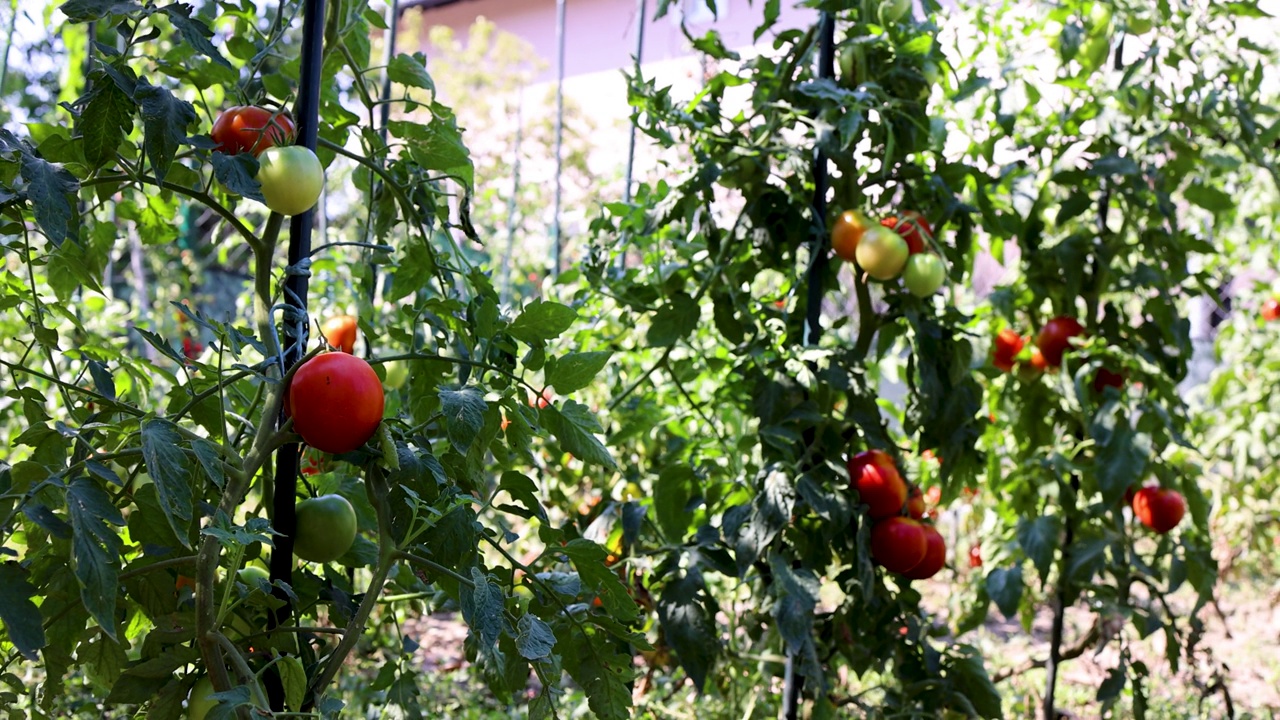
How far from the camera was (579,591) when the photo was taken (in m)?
0.82

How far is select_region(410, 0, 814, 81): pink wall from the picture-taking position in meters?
5.48

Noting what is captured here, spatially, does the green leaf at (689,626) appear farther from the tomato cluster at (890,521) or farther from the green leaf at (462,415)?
the green leaf at (462,415)

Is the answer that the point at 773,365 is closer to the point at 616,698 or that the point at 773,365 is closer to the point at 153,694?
the point at 616,698

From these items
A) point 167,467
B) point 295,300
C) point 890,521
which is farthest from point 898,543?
point 167,467

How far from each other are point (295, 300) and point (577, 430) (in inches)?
8.9

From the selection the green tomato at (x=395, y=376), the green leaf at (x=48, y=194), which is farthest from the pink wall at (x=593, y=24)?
the green leaf at (x=48, y=194)

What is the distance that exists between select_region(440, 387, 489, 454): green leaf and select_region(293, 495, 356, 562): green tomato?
0.54 ft

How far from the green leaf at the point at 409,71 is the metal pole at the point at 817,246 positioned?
1.76 ft

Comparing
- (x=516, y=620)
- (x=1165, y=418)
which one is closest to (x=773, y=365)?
(x=516, y=620)

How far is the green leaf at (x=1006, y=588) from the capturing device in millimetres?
1615

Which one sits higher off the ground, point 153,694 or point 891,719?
point 891,719

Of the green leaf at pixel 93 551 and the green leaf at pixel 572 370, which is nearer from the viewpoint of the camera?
the green leaf at pixel 93 551

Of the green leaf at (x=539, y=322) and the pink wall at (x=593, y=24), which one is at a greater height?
the pink wall at (x=593, y=24)

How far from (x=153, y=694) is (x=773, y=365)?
0.75 meters
